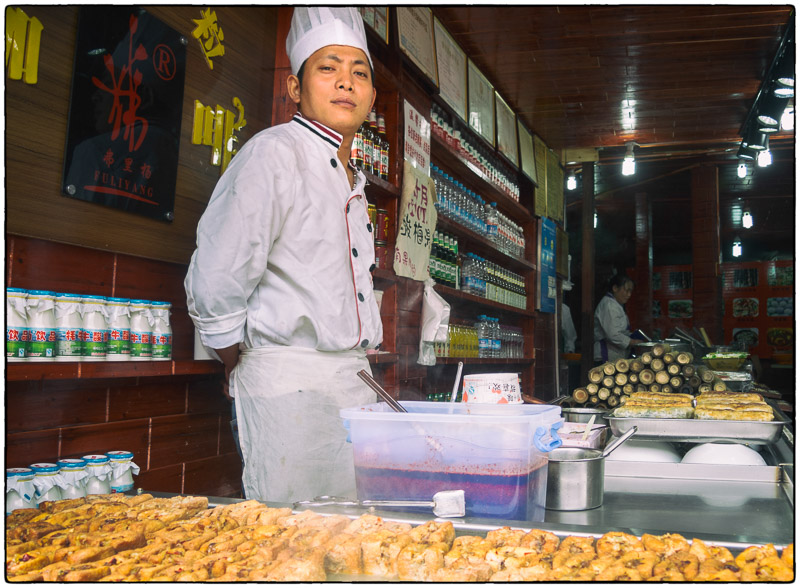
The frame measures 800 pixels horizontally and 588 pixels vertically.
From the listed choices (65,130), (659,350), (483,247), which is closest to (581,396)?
(659,350)

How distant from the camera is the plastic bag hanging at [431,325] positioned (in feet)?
10.5

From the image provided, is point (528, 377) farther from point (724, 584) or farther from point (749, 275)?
point (724, 584)

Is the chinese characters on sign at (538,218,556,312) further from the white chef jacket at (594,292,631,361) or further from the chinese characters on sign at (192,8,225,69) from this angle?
the chinese characters on sign at (192,8,225,69)

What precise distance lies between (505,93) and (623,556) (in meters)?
4.29

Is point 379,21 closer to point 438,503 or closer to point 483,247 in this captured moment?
point 483,247

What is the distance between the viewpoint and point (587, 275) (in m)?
6.46

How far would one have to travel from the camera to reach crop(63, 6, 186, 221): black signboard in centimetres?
171

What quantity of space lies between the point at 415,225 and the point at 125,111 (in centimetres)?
155

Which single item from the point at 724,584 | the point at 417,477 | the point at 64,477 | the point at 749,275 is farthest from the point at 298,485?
the point at 749,275

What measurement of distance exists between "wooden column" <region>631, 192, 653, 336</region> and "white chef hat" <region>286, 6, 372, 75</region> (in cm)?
928

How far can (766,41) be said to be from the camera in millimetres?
3891

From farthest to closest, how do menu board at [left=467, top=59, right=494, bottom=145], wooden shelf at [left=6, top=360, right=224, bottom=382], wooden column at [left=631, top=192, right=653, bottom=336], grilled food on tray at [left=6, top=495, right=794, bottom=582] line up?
1. wooden column at [left=631, top=192, right=653, bottom=336]
2. menu board at [left=467, top=59, right=494, bottom=145]
3. wooden shelf at [left=6, top=360, right=224, bottom=382]
4. grilled food on tray at [left=6, top=495, right=794, bottom=582]

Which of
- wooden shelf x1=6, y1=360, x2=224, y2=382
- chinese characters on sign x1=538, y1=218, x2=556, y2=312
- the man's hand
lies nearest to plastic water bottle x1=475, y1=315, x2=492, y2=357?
chinese characters on sign x1=538, y1=218, x2=556, y2=312

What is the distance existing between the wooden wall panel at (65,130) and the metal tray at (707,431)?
141cm
